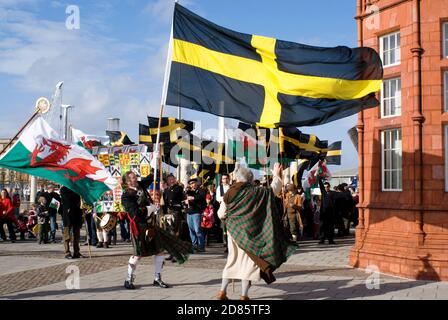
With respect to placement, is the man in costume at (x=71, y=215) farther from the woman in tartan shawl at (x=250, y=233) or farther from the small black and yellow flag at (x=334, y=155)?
the small black and yellow flag at (x=334, y=155)

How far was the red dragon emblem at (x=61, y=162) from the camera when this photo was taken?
11.4m

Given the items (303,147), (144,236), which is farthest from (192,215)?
(303,147)

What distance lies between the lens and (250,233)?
7594 mm

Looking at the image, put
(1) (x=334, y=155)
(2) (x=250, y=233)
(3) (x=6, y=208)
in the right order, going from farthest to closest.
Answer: (1) (x=334, y=155), (3) (x=6, y=208), (2) (x=250, y=233)

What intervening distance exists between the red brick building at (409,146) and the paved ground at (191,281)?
59 cm

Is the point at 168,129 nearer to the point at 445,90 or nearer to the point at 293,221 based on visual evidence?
the point at 293,221

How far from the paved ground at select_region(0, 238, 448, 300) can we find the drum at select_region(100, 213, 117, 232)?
1600mm

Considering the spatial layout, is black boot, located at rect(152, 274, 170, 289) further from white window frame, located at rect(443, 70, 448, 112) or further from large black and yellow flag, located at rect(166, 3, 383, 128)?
white window frame, located at rect(443, 70, 448, 112)

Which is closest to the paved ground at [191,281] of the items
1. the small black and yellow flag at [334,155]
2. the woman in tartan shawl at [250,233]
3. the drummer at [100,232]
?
the woman in tartan shawl at [250,233]

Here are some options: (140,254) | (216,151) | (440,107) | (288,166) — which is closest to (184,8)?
(140,254)

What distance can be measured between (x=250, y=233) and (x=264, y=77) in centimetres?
303

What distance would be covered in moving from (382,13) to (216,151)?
1125cm

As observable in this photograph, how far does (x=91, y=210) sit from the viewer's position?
15648mm
